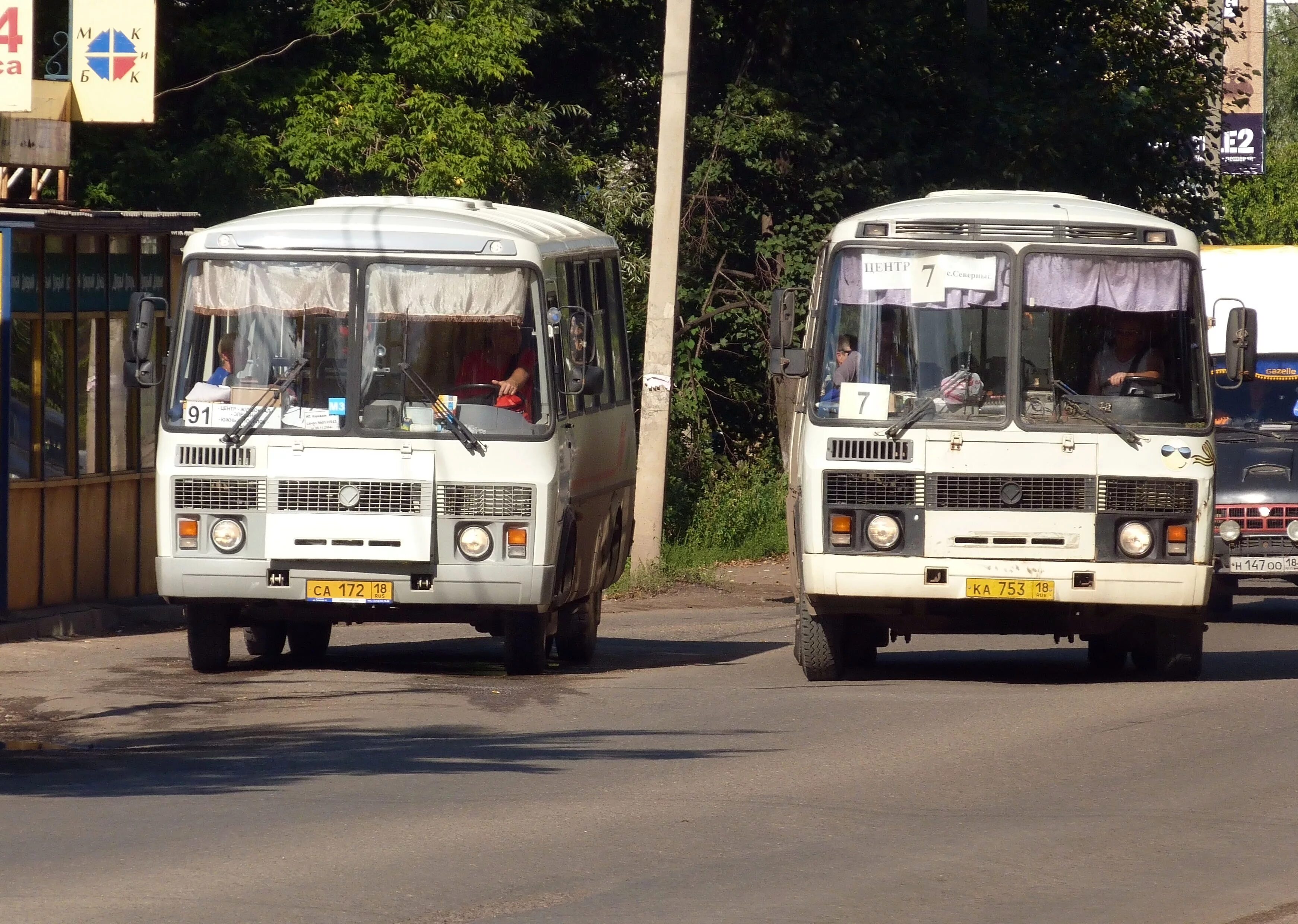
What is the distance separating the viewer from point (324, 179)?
2475cm

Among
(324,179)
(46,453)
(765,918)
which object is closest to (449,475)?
(46,453)

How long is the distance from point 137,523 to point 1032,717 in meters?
8.94

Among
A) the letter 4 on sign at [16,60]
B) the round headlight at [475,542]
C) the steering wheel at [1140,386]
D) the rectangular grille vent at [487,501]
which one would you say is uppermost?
the letter 4 on sign at [16,60]

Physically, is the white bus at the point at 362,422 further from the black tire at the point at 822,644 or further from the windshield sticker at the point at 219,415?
the black tire at the point at 822,644

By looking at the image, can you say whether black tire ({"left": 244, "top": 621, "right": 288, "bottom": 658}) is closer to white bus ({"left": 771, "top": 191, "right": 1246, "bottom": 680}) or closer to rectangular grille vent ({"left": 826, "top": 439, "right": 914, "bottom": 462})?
white bus ({"left": 771, "top": 191, "right": 1246, "bottom": 680})

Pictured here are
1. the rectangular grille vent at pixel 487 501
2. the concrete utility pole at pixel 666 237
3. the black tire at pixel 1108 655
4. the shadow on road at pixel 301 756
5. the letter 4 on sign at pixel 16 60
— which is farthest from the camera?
the concrete utility pole at pixel 666 237

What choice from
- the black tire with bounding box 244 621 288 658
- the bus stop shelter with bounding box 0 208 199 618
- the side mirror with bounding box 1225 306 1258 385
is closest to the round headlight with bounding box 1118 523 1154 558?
the side mirror with bounding box 1225 306 1258 385

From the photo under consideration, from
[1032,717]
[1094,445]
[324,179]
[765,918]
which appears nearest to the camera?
[765,918]

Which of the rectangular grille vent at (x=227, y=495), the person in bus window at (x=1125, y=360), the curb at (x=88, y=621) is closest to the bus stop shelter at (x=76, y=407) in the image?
the curb at (x=88, y=621)

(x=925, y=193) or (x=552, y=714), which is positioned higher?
(x=925, y=193)

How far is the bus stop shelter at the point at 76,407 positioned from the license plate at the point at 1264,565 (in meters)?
9.32

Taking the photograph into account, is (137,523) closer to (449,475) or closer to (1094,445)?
(449,475)

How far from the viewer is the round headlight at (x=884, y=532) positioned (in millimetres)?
12422

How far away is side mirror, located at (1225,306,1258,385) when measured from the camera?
1316 cm
